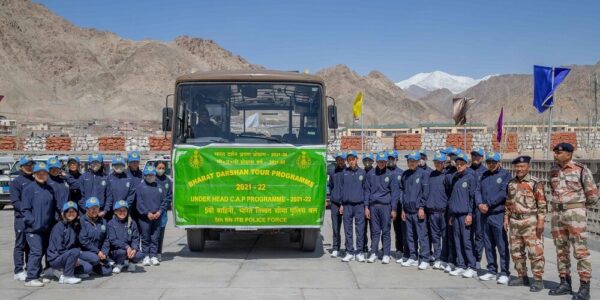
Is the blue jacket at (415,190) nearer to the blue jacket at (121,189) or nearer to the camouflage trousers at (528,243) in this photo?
the camouflage trousers at (528,243)

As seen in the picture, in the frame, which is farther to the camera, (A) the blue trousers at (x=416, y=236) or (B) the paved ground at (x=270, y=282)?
(A) the blue trousers at (x=416, y=236)

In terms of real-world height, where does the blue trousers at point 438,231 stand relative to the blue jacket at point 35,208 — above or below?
below

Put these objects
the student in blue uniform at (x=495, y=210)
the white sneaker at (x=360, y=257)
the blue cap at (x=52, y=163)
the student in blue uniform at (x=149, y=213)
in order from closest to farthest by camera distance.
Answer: the student in blue uniform at (x=495, y=210) → the blue cap at (x=52, y=163) → the student in blue uniform at (x=149, y=213) → the white sneaker at (x=360, y=257)

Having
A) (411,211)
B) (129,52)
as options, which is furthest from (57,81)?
(411,211)

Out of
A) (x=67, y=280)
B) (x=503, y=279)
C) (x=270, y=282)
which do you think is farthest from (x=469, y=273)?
(x=67, y=280)

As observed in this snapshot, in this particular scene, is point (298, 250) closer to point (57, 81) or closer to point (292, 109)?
point (292, 109)

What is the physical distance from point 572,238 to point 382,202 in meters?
3.35

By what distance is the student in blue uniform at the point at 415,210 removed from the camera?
10.0 meters

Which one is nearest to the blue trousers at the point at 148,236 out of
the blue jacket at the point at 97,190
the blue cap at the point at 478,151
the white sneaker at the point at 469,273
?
the blue jacket at the point at 97,190

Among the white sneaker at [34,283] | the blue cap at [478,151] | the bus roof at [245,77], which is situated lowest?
the white sneaker at [34,283]

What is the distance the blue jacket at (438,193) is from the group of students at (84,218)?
13.8 feet

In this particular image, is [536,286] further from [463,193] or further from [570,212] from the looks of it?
[463,193]

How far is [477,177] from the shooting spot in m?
9.25

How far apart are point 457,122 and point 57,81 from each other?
313 feet
